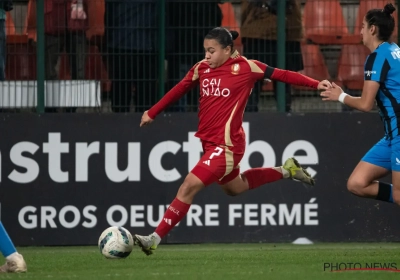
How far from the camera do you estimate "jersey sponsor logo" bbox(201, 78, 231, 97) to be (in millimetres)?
9781

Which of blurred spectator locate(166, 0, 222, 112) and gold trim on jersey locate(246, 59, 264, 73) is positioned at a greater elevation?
blurred spectator locate(166, 0, 222, 112)

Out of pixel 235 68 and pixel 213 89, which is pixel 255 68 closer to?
pixel 235 68

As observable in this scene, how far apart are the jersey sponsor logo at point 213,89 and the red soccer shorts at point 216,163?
1.60ft

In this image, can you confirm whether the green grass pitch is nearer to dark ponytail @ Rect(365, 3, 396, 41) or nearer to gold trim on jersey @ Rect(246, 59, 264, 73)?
gold trim on jersey @ Rect(246, 59, 264, 73)

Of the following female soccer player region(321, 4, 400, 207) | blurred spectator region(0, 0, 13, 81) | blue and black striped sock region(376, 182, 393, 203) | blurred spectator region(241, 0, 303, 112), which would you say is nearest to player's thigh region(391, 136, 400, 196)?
female soccer player region(321, 4, 400, 207)

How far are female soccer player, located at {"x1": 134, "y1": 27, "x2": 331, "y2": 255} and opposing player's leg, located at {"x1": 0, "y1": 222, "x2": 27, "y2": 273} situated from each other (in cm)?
148

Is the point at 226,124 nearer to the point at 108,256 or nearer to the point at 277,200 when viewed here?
the point at 108,256

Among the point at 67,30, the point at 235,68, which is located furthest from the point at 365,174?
the point at 67,30

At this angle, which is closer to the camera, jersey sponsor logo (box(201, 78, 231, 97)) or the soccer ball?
the soccer ball

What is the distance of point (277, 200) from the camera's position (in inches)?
480

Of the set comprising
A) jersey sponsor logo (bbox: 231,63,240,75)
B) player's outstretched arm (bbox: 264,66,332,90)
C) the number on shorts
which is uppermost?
jersey sponsor logo (bbox: 231,63,240,75)

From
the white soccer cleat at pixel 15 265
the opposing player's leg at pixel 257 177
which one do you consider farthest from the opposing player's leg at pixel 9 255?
the opposing player's leg at pixel 257 177

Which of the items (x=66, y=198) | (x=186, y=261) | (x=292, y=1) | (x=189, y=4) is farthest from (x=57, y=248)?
(x=292, y=1)

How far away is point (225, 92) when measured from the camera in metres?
9.78
